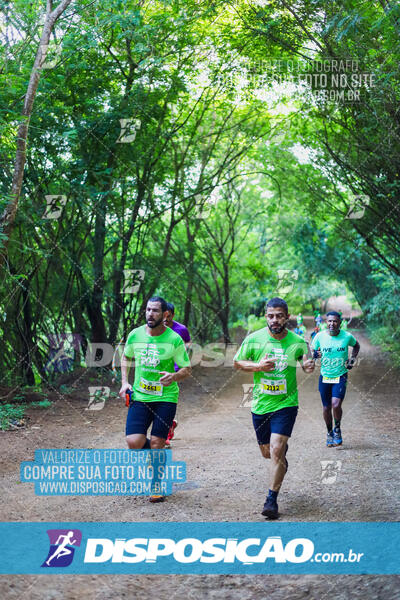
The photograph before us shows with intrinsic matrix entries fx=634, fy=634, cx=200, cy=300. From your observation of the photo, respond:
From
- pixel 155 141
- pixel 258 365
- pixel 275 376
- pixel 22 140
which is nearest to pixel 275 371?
pixel 275 376

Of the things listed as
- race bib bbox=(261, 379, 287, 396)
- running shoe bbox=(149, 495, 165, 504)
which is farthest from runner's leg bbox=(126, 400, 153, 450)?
race bib bbox=(261, 379, 287, 396)

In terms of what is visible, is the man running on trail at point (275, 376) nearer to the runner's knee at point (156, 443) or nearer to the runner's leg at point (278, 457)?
the runner's leg at point (278, 457)

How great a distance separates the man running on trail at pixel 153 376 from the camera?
609 cm

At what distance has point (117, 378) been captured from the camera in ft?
48.2

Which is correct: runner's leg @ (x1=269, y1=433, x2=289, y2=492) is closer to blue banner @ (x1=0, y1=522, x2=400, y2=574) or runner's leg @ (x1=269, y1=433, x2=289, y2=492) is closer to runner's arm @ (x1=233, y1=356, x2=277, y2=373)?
blue banner @ (x1=0, y1=522, x2=400, y2=574)

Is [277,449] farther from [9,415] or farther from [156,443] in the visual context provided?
[9,415]

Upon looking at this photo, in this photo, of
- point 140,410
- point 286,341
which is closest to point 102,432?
point 140,410

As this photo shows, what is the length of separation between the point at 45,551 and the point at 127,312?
1236 centimetres

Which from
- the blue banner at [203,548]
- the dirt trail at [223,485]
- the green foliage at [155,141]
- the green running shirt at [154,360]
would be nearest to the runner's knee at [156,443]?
the green running shirt at [154,360]

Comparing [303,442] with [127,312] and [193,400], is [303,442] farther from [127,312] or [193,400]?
[127,312]

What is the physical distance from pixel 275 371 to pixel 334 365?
3.09 meters

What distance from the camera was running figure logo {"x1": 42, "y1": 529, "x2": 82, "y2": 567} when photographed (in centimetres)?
452

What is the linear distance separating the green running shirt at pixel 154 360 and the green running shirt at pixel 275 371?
69 cm

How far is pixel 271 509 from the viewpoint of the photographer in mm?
5418
